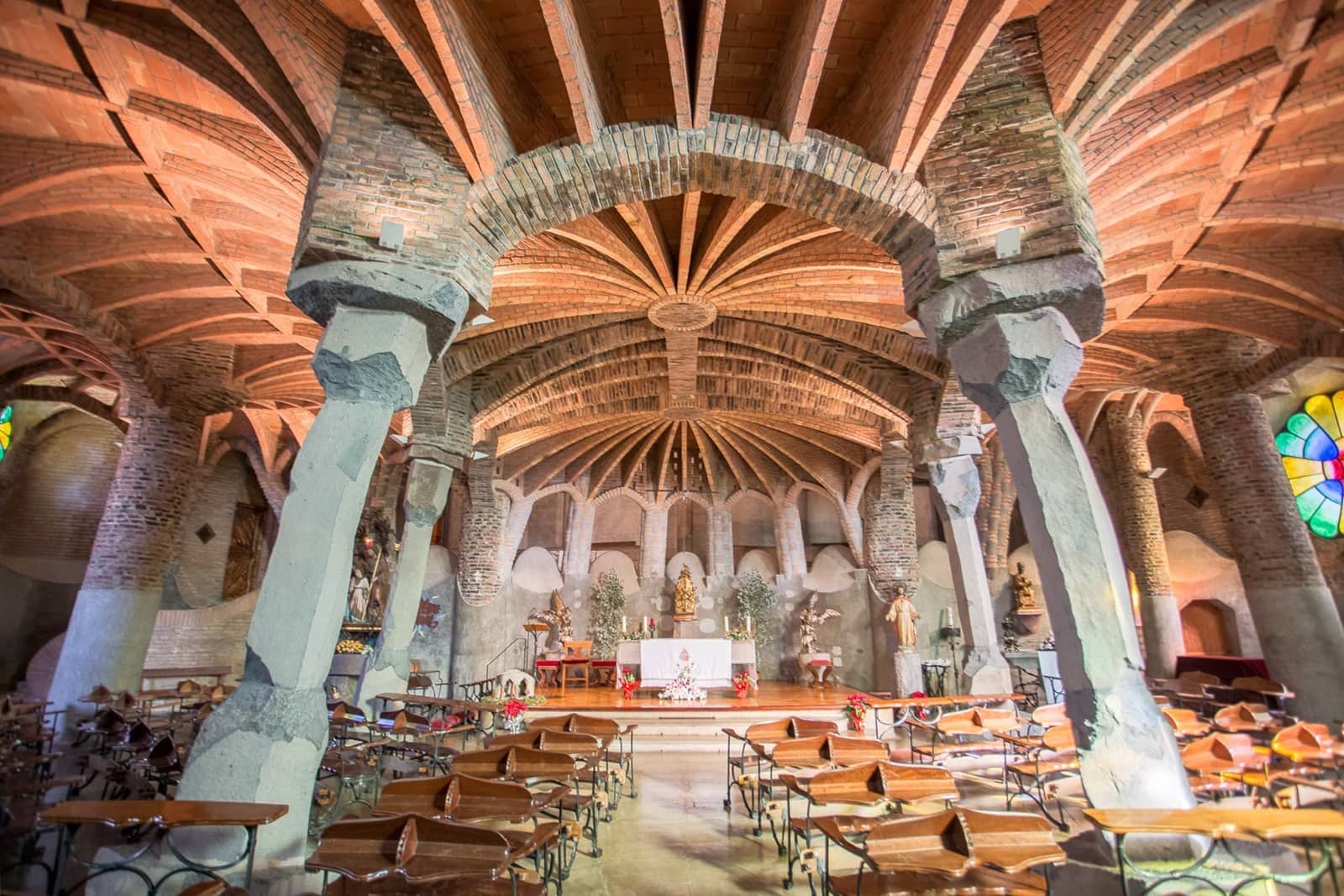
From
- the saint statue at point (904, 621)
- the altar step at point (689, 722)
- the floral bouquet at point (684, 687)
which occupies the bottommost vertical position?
the altar step at point (689, 722)

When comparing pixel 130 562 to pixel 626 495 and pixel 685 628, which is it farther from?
pixel 685 628

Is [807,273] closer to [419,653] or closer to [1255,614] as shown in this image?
[1255,614]

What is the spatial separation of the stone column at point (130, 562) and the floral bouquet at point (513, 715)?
6260 mm

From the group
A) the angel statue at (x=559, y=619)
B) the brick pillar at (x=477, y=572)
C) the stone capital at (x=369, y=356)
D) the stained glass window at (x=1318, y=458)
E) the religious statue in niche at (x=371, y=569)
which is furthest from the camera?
the angel statue at (x=559, y=619)

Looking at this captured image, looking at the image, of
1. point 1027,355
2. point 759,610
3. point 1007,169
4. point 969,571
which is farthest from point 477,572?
point 1007,169

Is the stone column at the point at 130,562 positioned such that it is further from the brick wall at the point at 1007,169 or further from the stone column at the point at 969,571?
the stone column at the point at 969,571

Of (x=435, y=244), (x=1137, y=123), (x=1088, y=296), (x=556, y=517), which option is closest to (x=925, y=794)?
(x=1088, y=296)

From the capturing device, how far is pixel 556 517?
65.0 ft

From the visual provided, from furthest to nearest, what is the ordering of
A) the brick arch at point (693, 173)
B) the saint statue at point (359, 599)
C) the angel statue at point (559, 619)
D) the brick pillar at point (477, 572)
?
the angel statue at point (559, 619) < the brick pillar at point (477, 572) < the saint statue at point (359, 599) < the brick arch at point (693, 173)

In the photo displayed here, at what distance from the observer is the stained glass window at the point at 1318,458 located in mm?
12273

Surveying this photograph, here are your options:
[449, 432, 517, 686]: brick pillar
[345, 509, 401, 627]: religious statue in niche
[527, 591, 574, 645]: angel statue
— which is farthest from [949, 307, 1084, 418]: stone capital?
[527, 591, 574, 645]: angel statue

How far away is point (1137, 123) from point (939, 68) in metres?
2.27

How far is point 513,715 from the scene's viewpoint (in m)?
8.80

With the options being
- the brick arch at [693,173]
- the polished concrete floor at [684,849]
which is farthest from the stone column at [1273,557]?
the brick arch at [693,173]
